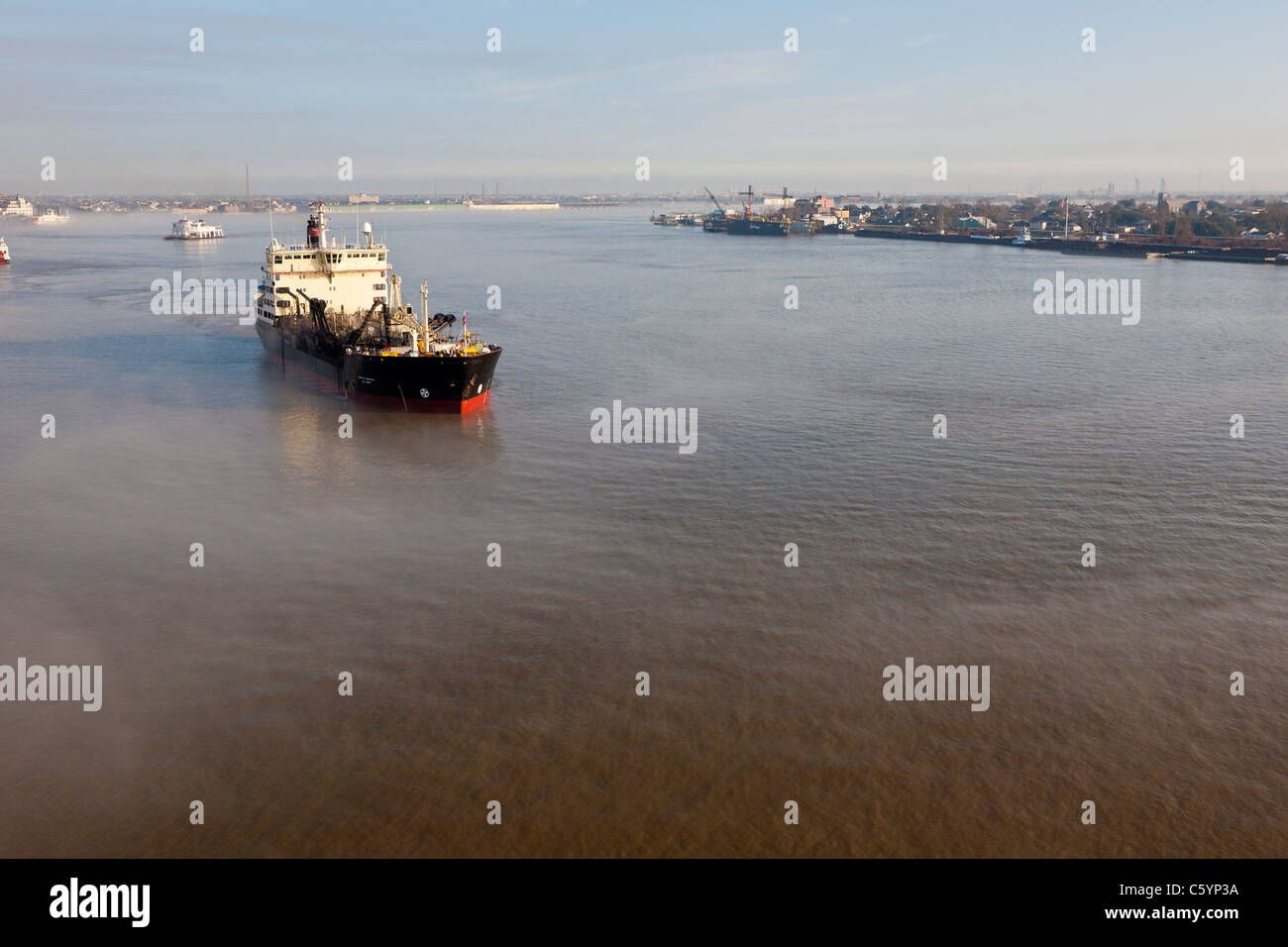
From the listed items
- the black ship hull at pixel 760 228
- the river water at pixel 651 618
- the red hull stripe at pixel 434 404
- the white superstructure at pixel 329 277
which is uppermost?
the black ship hull at pixel 760 228

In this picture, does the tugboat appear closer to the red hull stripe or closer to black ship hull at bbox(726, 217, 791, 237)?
the red hull stripe

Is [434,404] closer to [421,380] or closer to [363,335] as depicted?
[421,380]

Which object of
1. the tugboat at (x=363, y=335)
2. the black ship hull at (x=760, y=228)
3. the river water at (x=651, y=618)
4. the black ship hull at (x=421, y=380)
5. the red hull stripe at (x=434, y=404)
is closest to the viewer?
the river water at (x=651, y=618)

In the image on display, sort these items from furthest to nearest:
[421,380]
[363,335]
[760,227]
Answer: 1. [760,227]
2. [363,335]
3. [421,380]

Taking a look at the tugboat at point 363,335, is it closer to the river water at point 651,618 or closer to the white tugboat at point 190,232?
the river water at point 651,618

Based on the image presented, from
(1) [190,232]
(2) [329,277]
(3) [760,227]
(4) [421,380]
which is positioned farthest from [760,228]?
(4) [421,380]

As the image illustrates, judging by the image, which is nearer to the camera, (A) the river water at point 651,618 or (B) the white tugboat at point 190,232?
(A) the river water at point 651,618

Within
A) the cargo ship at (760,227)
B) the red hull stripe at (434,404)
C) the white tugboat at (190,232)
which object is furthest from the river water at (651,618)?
the cargo ship at (760,227)

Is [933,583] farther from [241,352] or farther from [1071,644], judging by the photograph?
[241,352]

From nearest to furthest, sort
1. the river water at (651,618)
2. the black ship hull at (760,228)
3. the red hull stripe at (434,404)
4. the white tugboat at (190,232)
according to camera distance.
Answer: the river water at (651,618) < the red hull stripe at (434,404) < the white tugboat at (190,232) < the black ship hull at (760,228)
